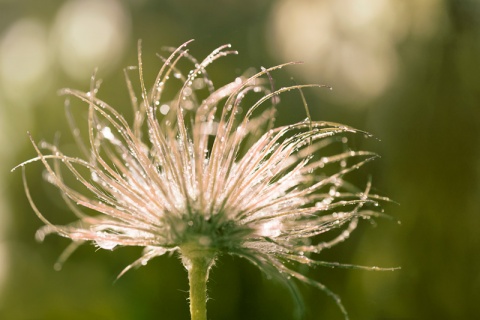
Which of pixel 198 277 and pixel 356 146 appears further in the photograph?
pixel 356 146

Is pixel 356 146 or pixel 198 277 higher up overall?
pixel 356 146

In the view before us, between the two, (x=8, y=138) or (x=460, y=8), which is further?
(x=8, y=138)

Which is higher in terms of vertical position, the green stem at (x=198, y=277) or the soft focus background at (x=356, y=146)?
the soft focus background at (x=356, y=146)

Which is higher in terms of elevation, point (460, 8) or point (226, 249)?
point (460, 8)

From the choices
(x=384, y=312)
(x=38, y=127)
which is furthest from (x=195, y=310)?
(x=38, y=127)

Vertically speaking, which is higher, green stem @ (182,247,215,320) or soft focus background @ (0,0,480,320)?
soft focus background @ (0,0,480,320)

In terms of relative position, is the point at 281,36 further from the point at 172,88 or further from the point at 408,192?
the point at 408,192

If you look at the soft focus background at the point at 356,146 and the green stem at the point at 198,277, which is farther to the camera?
the soft focus background at the point at 356,146

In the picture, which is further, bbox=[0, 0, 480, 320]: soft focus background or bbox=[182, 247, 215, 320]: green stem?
bbox=[0, 0, 480, 320]: soft focus background
